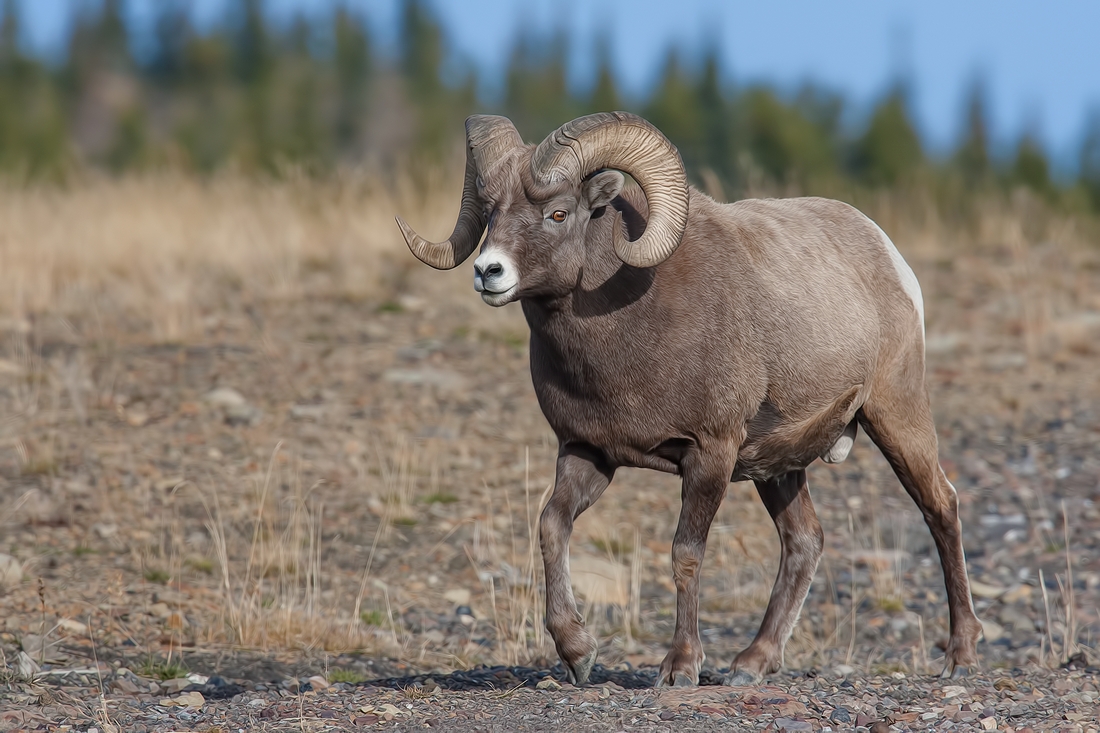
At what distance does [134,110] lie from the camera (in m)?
54.8

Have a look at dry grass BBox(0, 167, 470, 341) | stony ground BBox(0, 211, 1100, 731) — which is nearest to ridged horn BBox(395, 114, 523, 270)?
stony ground BBox(0, 211, 1100, 731)

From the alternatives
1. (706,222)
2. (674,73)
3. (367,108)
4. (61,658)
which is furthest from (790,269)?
(367,108)

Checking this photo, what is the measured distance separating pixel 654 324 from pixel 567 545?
0.90m

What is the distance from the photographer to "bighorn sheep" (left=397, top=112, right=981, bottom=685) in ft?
17.1

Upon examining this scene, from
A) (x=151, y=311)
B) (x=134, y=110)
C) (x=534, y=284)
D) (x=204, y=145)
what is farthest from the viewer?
(x=134, y=110)

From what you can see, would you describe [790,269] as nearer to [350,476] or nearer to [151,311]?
[350,476]

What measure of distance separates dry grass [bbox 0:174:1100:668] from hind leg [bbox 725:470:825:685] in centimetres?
104

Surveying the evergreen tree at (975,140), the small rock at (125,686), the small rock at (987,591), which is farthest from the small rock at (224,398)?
the evergreen tree at (975,140)

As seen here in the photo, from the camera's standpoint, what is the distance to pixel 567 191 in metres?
5.22

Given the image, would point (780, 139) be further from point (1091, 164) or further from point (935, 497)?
point (935, 497)

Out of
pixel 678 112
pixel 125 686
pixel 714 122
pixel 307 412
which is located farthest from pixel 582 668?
pixel 678 112

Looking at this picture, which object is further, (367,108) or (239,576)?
(367,108)

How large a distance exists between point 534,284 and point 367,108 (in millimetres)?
69404

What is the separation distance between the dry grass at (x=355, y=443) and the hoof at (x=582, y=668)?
131cm
